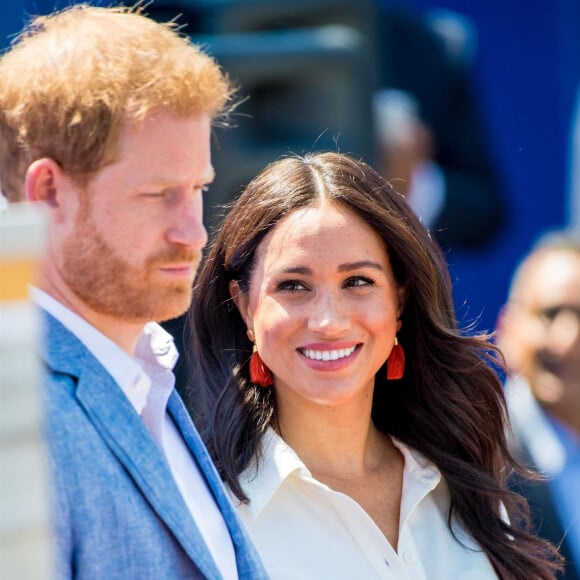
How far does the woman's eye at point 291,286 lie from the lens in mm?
2625

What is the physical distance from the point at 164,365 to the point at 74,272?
0.29 metres

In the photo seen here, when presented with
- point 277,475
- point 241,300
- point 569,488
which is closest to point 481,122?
point 569,488

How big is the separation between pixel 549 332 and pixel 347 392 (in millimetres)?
1483

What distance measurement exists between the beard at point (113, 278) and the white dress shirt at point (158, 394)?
0.14 ft

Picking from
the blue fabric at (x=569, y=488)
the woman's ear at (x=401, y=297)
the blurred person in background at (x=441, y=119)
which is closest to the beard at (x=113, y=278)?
the woman's ear at (x=401, y=297)

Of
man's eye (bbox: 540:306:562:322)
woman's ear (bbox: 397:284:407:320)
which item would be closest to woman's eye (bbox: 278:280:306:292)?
woman's ear (bbox: 397:284:407:320)

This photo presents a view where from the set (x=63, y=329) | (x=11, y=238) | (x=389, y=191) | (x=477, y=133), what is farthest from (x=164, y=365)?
(x=477, y=133)

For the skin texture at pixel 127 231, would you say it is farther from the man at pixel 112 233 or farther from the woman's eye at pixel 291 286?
the woman's eye at pixel 291 286

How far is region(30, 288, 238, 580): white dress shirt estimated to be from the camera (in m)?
1.67

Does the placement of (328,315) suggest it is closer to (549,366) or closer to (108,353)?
(108,353)

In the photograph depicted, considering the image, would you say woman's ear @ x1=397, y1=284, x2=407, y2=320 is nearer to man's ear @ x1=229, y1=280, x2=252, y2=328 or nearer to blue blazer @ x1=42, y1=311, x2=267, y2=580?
man's ear @ x1=229, y1=280, x2=252, y2=328

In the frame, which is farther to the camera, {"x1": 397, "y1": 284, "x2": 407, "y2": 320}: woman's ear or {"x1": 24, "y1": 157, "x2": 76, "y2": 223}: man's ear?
{"x1": 397, "y1": 284, "x2": 407, "y2": 320}: woman's ear

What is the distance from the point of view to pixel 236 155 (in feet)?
12.7

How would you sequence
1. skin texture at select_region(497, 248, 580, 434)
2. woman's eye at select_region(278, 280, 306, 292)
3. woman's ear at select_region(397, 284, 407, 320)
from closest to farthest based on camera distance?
woman's eye at select_region(278, 280, 306, 292) < woman's ear at select_region(397, 284, 407, 320) < skin texture at select_region(497, 248, 580, 434)
